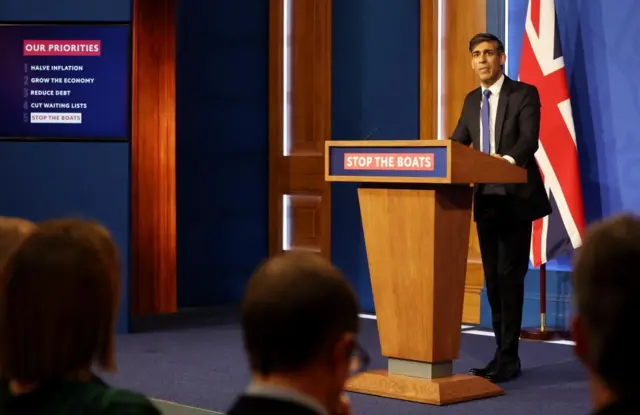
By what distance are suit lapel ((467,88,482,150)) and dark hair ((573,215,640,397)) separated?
12.0 feet

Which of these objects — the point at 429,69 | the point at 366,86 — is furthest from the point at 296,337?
the point at 366,86

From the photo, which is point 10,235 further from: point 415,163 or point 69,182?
point 69,182

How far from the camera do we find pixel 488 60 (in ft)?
15.6

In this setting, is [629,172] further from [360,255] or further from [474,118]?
[360,255]

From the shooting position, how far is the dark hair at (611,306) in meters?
1.19

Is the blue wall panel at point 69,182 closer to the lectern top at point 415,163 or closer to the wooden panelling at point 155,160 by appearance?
the wooden panelling at point 155,160

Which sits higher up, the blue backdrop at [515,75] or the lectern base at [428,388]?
the blue backdrop at [515,75]

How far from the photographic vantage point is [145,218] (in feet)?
24.1

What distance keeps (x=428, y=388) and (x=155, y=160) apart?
350cm

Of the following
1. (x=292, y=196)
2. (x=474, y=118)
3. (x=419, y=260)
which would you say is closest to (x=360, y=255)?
(x=292, y=196)

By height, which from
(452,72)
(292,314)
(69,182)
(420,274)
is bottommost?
(420,274)

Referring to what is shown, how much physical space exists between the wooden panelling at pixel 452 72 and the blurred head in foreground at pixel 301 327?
552cm

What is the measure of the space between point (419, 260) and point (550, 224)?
6.89 feet

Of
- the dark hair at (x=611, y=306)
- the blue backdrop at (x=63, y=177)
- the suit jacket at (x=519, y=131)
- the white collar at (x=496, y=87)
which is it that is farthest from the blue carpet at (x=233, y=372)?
the dark hair at (x=611, y=306)
